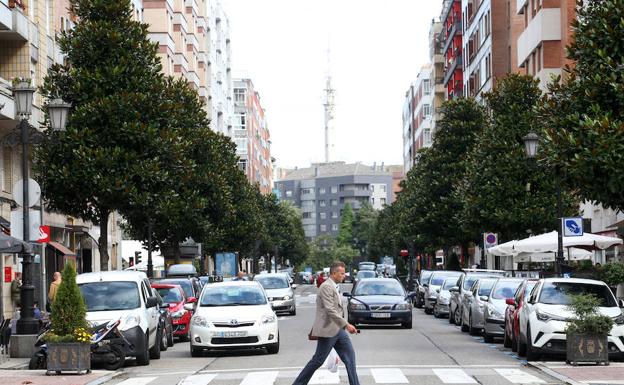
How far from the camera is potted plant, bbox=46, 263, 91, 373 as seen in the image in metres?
20.9

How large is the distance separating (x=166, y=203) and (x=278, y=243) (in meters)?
87.2

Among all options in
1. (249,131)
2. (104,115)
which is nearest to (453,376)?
(104,115)

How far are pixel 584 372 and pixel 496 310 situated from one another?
9.77 meters

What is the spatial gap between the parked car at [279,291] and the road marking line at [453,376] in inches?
1011

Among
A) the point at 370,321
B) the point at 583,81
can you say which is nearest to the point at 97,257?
the point at 370,321

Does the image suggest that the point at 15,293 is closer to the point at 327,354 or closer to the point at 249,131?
the point at 327,354

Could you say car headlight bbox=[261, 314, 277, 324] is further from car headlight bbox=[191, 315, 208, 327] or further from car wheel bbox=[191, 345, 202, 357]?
car wheel bbox=[191, 345, 202, 357]

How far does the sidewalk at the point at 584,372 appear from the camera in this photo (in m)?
18.1

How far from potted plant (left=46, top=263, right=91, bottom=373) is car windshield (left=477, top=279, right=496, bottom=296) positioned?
1368cm

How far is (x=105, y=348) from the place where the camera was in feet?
73.6

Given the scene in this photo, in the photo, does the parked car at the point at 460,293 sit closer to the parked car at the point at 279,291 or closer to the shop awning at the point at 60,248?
the parked car at the point at 279,291

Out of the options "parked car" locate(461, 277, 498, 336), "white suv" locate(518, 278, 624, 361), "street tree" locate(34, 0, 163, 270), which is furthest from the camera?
"street tree" locate(34, 0, 163, 270)

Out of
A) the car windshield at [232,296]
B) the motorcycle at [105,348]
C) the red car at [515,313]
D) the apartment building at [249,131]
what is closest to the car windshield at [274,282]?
the car windshield at [232,296]

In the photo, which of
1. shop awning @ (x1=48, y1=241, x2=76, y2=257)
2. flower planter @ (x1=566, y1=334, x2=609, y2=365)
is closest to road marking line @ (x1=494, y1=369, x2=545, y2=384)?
flower planter @ (x1=566, y1=334, x2=609, y2=365)
